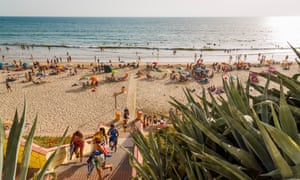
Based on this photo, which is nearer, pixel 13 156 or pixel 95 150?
pixel 13 156

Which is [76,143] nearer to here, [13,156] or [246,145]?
[13,156]

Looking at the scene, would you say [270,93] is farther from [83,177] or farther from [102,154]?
[83,177]

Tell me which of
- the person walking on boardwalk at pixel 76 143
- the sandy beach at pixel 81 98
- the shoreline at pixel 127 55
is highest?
the shoreline at pixel 127 55

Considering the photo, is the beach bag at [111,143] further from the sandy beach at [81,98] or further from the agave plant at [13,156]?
the sandy beach at [81,98]

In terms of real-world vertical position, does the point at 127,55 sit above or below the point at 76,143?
above

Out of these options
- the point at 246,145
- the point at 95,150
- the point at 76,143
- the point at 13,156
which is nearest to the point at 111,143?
the point at 76,143

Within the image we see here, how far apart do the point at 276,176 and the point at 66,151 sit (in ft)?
20.4

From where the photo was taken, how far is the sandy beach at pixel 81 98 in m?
14.0

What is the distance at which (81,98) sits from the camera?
17875mm

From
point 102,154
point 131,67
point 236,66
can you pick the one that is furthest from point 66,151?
point 236,66

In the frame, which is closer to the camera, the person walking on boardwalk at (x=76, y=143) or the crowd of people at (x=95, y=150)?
the crowd of people at (x=95, y=150)

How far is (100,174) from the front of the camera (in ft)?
17.2

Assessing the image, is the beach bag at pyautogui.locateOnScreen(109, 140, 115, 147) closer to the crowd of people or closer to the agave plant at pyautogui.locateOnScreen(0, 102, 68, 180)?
the crowd of people

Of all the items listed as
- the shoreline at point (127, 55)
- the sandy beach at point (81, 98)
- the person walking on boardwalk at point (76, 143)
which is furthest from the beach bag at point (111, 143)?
the shoreline at point (127, 55)
